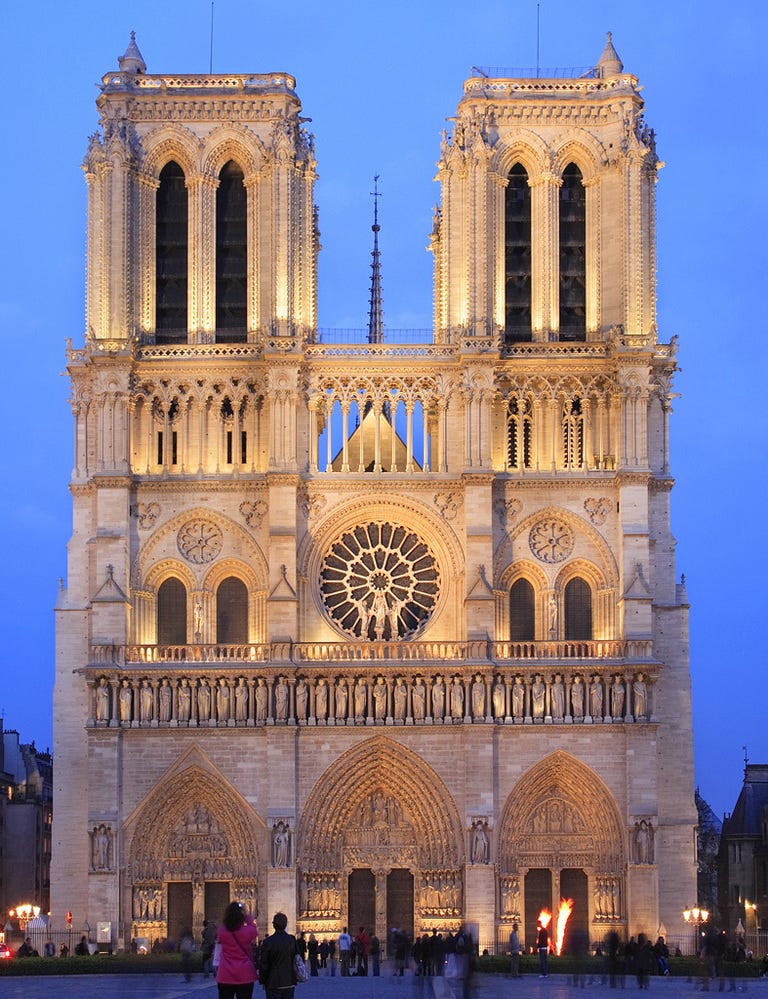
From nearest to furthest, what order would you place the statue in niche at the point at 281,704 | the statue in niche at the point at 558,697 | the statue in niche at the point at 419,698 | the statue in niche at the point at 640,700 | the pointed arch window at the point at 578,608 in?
the statue in niche at the point at 281,704, the statue in niche at the point at 640,700, the statue in niche at the point at 419,698, the statue in niche at the point at 558,697, the pointed arch window at the point at 578,608

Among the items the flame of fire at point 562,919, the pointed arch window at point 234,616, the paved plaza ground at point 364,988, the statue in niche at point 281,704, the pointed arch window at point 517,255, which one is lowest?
the paved plaza ground at point 364,988

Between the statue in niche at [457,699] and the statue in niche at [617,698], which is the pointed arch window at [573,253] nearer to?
the statue in niche at [617,698]

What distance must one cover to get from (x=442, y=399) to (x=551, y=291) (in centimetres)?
450

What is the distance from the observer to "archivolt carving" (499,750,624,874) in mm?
54781

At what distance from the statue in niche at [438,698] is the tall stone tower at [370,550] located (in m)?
0.12

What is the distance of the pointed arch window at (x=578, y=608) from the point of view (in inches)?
2248

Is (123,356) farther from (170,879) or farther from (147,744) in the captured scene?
(170,879)

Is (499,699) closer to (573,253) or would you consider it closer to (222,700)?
(222,700)

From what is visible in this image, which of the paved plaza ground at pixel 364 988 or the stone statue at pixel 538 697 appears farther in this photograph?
the stone statue at pixel 538 697

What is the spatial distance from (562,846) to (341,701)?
6.95 metres

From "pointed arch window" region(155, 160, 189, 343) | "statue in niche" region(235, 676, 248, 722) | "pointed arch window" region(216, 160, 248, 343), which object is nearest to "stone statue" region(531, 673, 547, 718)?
"statue in niche" region(235, 676, 248, 722)

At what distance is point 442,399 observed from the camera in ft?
187

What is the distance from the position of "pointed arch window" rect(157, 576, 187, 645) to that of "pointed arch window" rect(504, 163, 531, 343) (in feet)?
38.0

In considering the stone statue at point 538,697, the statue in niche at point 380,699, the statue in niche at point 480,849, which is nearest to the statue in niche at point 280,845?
the statue in niche at point 380,699
